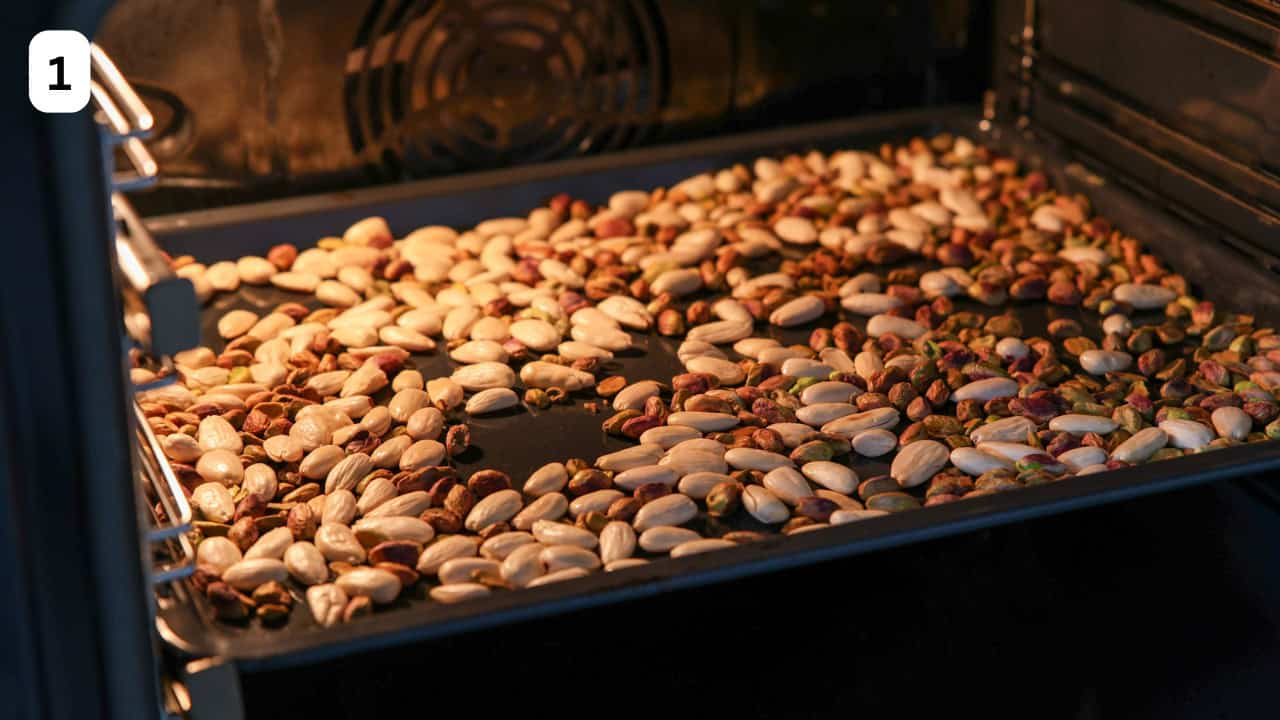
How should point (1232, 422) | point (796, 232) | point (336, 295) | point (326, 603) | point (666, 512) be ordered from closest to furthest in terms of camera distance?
point (326, 603)
point (666, 512)
point (1232, 422)
point (336, 295)
point (796, 232)

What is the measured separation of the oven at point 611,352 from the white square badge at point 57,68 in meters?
0.01

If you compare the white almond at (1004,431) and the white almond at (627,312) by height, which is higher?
the white almond at (627,312)

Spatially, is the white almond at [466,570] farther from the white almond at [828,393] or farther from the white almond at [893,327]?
the white almond at [893,327]

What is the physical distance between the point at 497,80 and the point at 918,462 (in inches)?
26.4

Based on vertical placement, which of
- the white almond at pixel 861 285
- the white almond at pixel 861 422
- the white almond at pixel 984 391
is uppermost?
the white almond at pixel 861 285

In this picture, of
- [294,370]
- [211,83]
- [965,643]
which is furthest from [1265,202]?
[211,83]

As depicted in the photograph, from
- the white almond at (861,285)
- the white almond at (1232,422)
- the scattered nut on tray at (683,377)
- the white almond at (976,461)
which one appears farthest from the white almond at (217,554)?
the white almond at (1232,422)

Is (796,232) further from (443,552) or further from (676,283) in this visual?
(443,552)

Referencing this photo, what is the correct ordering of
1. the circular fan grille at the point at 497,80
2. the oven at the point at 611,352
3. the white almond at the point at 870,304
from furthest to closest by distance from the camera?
the circular fan grille at the point at 497,80, the white almond at the point at 870,304, the oven at the point at 611,352

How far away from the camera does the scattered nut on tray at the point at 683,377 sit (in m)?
1.05

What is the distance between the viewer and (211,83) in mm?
1443

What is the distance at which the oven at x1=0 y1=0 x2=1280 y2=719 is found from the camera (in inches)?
32.6

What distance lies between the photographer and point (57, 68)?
2.31ft

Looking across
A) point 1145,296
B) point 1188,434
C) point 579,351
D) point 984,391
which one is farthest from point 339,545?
point 1145,296
